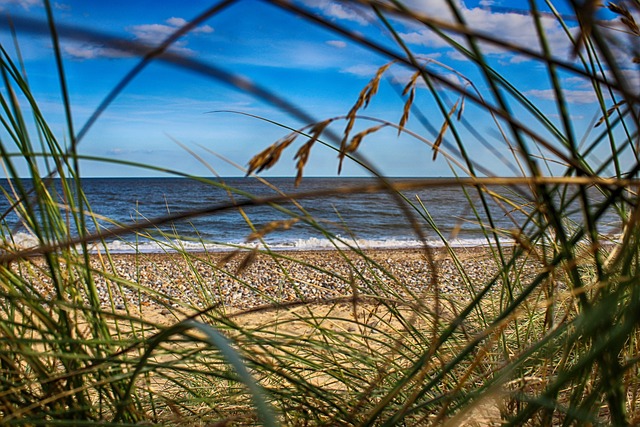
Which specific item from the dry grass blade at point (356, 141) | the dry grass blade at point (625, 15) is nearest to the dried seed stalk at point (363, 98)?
the dry grass blade at point (356, 141)

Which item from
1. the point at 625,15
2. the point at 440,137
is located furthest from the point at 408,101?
the point at 625,15

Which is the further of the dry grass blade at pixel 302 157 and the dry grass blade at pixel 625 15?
the dry grass blade at pixel 625 15

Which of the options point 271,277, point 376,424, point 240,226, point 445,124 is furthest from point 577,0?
point 240,226

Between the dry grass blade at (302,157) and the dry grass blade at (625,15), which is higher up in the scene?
the dry grass blade at (625,15)

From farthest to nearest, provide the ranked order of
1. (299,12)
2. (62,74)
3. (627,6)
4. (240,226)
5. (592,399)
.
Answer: (240,226) → (627,6) → (62,74) → (592,399) → (299,12)

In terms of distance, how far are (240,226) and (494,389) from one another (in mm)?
15544

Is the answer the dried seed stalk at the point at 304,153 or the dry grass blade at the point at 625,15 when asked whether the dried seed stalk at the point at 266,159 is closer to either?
the dried seed stalk at the point at 304,153

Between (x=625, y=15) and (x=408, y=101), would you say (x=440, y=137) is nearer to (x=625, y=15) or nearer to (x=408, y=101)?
(x=408, y=101)

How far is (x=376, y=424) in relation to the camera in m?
0.93

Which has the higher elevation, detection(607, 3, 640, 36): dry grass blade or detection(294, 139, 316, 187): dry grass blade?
Result: detection(607, 3, 640, 36): dry grass blade

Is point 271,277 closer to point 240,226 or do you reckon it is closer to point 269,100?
point 269,100

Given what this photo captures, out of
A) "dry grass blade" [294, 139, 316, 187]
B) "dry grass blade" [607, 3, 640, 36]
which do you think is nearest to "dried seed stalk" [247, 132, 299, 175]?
"dry grass blade" [294, 139, 316, 187]

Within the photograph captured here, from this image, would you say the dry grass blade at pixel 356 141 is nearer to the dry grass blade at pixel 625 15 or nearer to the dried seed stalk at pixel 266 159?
the dried seed stalk at pixel 266 159

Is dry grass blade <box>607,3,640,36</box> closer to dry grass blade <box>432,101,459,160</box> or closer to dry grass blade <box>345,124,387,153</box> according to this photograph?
dry grass blade <box>432,101,459,160</box>
